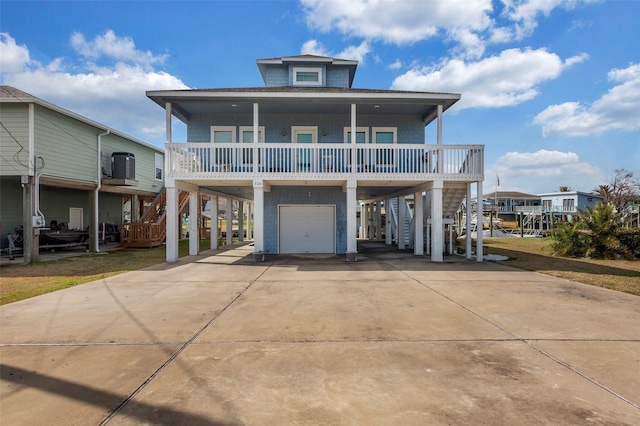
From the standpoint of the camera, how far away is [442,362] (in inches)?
141

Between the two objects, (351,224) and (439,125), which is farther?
(439,125)

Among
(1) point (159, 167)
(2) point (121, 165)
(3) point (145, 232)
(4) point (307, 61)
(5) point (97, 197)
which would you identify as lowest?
(3) point (145, 232)

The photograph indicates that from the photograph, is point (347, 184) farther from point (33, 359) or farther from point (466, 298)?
point (33, 359)

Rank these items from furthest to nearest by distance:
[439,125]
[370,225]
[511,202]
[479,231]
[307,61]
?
[511,202] < [370,225] < [307,61] < [439,125] < [479,231]

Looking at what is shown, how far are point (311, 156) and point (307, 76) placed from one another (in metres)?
6.29

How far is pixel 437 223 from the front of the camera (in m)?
11.8

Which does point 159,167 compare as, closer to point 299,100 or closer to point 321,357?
point 299,100

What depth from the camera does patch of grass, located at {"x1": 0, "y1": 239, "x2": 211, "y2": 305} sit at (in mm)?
7289

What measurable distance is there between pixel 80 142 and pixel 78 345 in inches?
550

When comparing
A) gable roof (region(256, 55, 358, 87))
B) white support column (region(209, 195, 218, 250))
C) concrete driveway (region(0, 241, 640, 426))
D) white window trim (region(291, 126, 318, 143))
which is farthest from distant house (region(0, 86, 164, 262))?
white window trim (region(291, 126, 318, 143))

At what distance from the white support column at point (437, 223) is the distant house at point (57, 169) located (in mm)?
14064

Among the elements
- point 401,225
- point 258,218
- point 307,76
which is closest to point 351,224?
point 258,218

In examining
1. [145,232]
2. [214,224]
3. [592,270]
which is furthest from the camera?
[145,232]

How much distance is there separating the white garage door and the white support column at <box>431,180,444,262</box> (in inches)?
171
